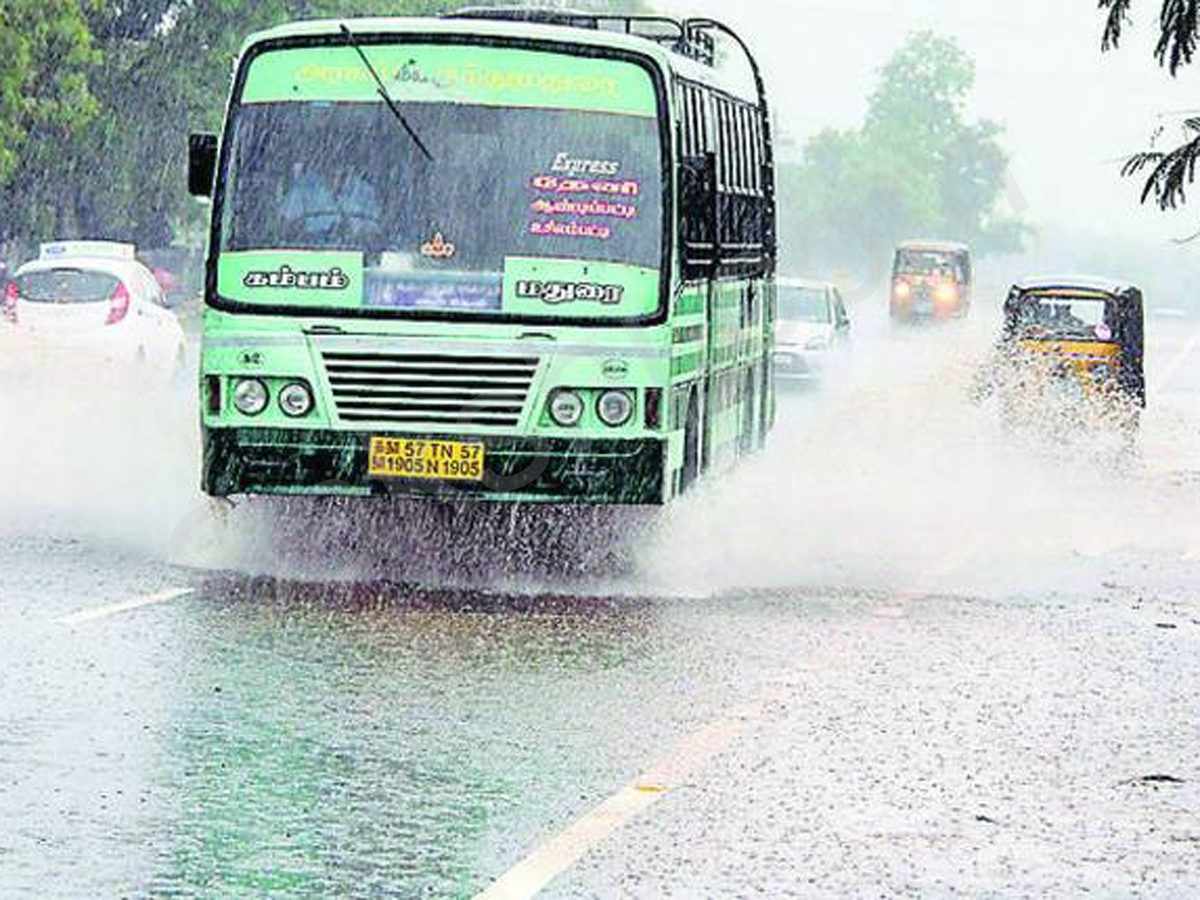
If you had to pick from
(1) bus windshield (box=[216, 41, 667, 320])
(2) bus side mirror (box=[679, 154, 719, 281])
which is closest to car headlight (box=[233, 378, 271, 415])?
(1) bus windshield (box=[216, 41, 667, 320])

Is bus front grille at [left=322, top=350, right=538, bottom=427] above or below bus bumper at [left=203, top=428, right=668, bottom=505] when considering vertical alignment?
above

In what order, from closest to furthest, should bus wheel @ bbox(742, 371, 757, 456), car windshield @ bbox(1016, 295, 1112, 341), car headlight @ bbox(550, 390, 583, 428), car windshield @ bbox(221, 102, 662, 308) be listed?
car headlight @ bbox(550, 390, 583, 428) → car windshield @ bbox(221, 102, 662, 308) → bus wheel @ bbox(742, 371, 757, 456) → car windshield @ bbox(1016, 295, 1112, 341)

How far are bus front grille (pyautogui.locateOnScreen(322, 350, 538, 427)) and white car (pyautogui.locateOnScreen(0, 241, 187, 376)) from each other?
18605 millimetres

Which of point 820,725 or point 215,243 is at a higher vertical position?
point 215,243

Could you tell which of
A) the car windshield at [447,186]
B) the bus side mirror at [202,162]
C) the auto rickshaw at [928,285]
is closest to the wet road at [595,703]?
the car windshield at [447,186]

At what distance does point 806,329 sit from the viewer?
44.4m

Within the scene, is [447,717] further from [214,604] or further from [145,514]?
[145,514]

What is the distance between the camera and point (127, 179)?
69.6m

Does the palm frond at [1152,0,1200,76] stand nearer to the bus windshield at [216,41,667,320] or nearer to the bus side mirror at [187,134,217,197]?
the bus windshield at [216,41,667,320]

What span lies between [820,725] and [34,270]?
24.7 meters

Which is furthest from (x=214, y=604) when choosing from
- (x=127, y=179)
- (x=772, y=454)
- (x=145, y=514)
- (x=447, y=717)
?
(x=127, y=179)

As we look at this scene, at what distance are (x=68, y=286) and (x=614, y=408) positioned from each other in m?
20.0

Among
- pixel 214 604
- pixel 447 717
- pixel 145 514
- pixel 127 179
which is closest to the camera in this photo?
pixel 447 717

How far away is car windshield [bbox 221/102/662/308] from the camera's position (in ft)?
53.9
